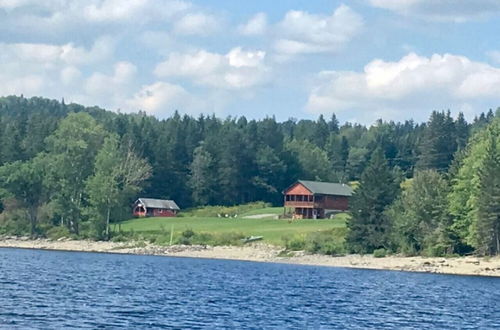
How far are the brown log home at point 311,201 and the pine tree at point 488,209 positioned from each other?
6112 centimetres

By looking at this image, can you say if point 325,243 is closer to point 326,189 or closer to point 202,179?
point 326,189

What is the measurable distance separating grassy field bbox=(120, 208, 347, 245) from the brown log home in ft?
21.5

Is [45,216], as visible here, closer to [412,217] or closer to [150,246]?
[150,246]

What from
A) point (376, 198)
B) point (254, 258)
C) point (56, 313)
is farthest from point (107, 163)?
point (56, 313)

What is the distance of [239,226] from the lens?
429 ft

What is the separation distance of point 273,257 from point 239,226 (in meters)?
25.3

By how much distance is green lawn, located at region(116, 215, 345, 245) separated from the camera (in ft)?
397

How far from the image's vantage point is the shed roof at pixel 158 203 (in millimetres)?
157125

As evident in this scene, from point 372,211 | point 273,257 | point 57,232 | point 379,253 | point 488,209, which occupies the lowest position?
point 273,257

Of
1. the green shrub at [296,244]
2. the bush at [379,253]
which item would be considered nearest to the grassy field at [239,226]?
the green shrub at [296,244]

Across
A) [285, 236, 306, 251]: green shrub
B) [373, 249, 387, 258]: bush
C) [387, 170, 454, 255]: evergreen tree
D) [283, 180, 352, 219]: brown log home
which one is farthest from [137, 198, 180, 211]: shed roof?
[373, 249, 387, 258]: bush

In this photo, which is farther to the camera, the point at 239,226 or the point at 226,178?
the point at 226,178

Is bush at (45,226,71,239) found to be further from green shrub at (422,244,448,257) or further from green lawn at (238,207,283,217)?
green shrub at (422,244,448,257)

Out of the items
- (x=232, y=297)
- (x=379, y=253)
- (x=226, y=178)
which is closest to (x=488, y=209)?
(x=379, y=253)
